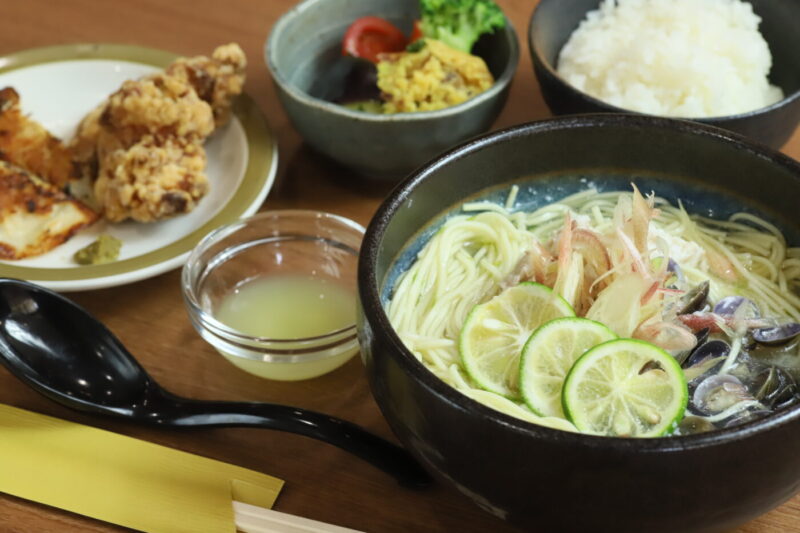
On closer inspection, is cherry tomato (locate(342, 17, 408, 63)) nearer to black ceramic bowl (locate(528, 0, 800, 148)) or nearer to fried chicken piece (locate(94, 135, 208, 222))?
black ceramic bowl (locate(528, 0, 800, 148))

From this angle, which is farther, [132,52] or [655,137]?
[132,52]

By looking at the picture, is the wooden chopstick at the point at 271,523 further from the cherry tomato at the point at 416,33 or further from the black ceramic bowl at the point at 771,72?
the cherry tomato at the point at 416,33

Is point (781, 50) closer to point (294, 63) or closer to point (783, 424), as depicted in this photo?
point (294, 63)

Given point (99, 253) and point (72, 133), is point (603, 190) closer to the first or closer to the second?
point (99, 253)

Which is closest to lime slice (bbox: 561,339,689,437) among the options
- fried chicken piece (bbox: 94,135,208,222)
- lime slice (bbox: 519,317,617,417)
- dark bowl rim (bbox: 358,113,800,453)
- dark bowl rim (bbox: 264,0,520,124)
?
lime slice (bbox: 519,317,617,417)

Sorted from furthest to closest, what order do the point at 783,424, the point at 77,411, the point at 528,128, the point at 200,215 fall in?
the point at 200,215, the point at 77,411, the point at 528,128, the point at 783,424

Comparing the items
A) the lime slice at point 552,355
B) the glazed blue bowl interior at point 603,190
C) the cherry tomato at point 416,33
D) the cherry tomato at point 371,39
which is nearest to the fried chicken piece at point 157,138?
the cherry tomato at point 371,39

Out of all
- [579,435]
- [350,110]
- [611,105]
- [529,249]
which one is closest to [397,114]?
[350,110]

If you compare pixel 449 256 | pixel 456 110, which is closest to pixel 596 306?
pixel 449 256
